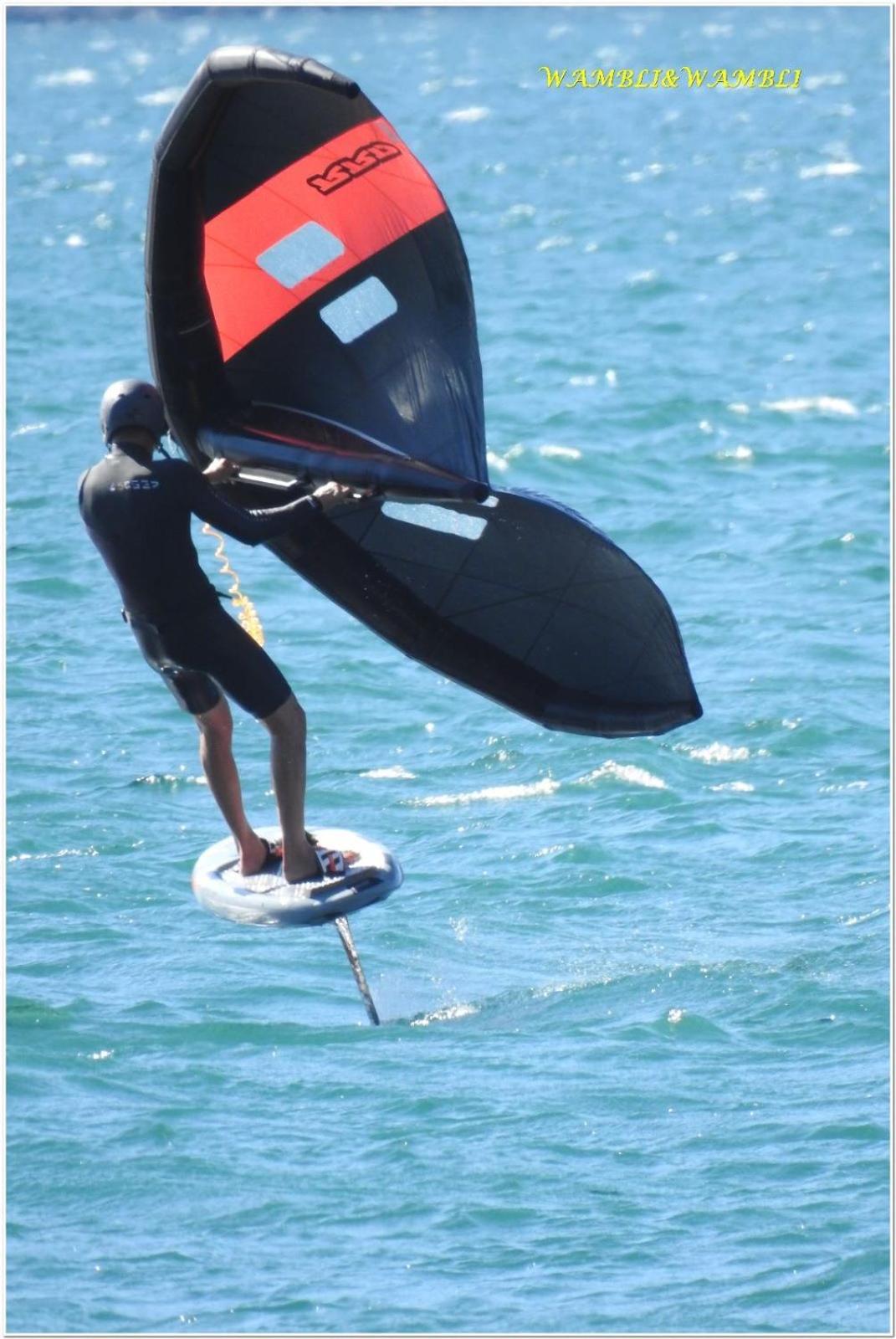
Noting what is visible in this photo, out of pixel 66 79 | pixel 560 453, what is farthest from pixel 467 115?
pixel 560 453

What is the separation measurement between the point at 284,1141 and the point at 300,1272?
1.27 metres

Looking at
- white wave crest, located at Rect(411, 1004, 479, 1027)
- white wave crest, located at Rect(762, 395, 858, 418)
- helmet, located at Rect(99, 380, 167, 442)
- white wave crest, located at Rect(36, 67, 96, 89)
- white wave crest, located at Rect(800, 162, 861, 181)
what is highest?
helmet, located at Rect(99, 380, 167, 442)

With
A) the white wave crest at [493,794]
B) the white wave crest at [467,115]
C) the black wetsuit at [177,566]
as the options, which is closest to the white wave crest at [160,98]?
the white wave crest at [467,115]

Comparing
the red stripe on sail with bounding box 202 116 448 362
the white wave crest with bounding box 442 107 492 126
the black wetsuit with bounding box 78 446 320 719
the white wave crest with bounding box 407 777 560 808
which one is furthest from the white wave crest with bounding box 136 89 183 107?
the black wetsuit with bounding box 78 446 320 719

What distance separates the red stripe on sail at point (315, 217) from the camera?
38.1ft

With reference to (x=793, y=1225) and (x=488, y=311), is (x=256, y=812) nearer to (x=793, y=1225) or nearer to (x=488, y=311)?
(x=793, y=1225)

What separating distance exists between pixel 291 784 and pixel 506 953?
4.91m

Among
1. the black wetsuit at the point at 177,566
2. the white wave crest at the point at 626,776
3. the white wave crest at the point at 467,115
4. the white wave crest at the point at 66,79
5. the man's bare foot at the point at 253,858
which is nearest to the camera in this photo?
the black wetsuit at the point at 177,566

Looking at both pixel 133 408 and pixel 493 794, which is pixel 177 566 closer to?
pixel 133 408

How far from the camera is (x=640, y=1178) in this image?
13.1 meters

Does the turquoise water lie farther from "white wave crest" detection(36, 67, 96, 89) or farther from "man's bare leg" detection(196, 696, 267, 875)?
"white wave crest" detection(36, 67, 96, 89)

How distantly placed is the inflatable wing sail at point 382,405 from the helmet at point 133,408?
2.03 feet

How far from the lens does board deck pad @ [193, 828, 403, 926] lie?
1073 cm

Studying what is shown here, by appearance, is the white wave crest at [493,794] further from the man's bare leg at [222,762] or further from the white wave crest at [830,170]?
the white wave crest at [830,170]
